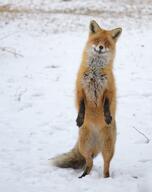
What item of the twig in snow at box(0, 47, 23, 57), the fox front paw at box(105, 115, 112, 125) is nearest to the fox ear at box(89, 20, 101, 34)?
the fox front paw at box(105, 115, 112, 125)

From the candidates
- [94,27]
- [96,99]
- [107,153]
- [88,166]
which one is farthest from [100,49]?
[88,166]

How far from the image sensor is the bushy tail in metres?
5.99

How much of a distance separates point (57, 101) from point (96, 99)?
3446mm

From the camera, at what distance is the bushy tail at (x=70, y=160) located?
5.99m

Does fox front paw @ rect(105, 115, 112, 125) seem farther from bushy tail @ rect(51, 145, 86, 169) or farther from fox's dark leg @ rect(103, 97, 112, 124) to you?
bushy tail @ rect(51, 145, 86, 169)

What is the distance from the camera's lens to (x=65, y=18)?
1820cm

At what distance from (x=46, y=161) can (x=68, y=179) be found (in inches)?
30.0

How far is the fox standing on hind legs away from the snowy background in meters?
0.40

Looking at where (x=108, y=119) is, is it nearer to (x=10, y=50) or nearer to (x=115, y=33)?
(x=115, y=33)

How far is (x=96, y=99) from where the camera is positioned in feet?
18.8

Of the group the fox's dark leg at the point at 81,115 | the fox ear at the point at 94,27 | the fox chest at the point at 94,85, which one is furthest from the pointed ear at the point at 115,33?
the fox's dark leg at the point at 81,115

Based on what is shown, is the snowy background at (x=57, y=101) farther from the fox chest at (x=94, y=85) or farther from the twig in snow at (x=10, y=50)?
the fox chest at (x=94, y=85)

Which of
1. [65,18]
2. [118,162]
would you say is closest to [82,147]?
[118,162]

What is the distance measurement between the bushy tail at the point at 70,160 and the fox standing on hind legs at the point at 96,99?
0.80 ft
